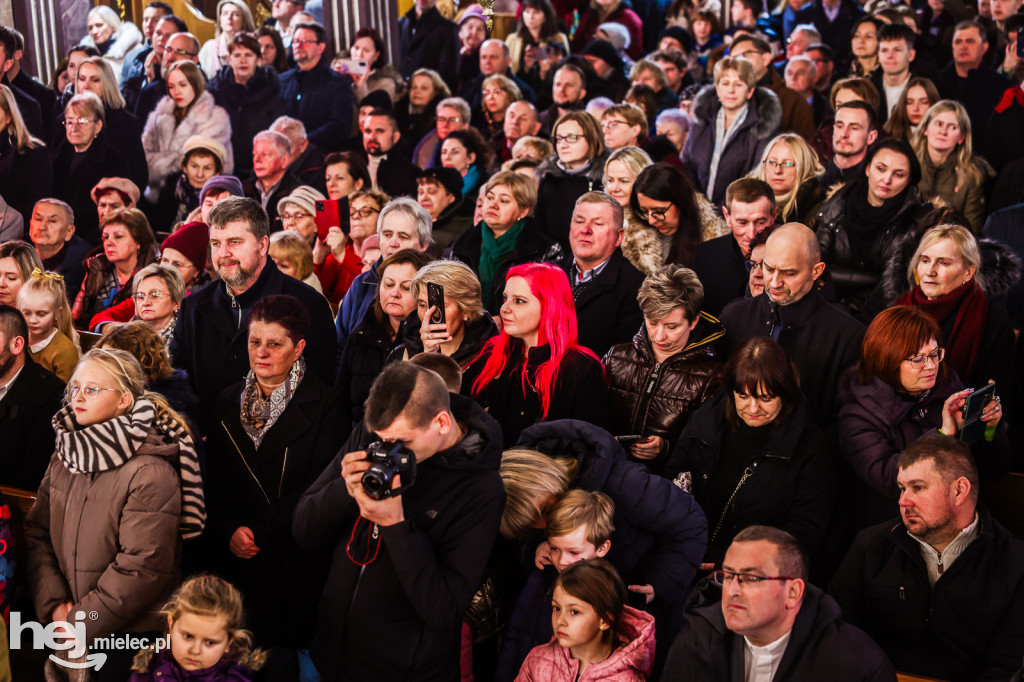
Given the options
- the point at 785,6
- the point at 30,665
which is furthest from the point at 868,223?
the point at 785,6

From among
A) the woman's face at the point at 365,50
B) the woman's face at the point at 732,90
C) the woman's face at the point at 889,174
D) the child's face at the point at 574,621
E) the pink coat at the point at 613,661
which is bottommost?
the pink coat at the point at 613,661

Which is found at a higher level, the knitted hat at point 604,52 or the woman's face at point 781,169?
the knitted hat at point 604,52

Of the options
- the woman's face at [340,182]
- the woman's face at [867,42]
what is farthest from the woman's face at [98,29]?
the woman's face at [867,42]

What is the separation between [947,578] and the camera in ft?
11.1

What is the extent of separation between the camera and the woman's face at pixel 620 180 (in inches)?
222

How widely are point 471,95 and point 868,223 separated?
5.01 m

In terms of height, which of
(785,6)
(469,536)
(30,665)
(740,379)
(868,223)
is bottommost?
(30,665)

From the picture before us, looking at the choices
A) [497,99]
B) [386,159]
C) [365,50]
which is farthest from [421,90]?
[386,159]

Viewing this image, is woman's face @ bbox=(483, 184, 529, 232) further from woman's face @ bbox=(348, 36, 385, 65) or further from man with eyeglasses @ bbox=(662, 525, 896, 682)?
woman's face @ bbox=(348, 36, 385, 65)

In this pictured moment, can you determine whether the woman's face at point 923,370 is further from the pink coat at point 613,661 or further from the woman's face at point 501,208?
the woman's face at point 501,208

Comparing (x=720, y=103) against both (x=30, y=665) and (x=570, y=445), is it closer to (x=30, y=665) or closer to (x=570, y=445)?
(x=570, y=445)

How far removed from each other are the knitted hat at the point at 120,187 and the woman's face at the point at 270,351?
354 cm

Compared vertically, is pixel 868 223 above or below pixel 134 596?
above

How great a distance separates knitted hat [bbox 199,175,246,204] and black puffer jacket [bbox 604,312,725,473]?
10.6 ft
